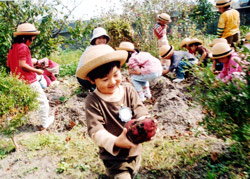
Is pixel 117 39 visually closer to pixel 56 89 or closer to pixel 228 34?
pixel 56 89

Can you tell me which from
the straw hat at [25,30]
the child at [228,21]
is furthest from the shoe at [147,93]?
the child at [228,21]

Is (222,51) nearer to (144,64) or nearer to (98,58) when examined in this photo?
(144,64)

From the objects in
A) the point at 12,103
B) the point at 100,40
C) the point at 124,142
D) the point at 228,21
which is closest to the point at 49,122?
the point at 12,103

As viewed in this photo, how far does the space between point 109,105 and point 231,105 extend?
1087 mm

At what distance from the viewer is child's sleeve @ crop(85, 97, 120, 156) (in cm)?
159

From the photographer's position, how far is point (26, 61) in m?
3.90

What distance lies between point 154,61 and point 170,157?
7.63 ft

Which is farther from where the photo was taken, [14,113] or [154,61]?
[154,61]

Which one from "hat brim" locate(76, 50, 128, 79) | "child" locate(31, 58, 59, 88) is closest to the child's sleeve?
"hat brim" locate(76, 50, 128, 79)

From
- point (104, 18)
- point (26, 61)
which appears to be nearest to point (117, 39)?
point (104, 18)

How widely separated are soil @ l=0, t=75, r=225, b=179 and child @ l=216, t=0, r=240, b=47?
172 centimetres

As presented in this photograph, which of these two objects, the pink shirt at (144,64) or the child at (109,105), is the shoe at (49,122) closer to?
the pink shirt at (144,64)

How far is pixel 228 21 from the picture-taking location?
18.0 ft

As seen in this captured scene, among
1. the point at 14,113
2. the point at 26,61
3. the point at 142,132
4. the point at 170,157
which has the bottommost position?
the point at 170,157
